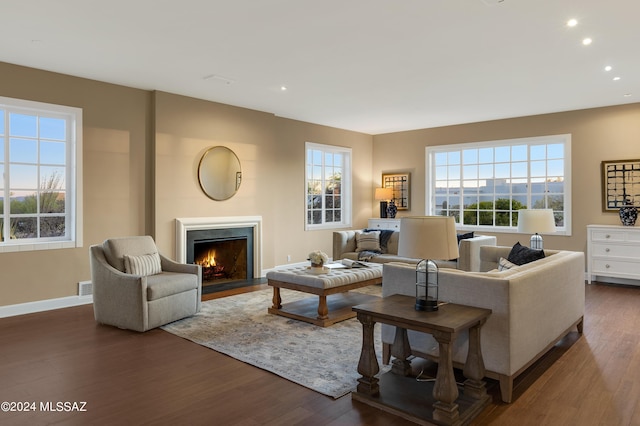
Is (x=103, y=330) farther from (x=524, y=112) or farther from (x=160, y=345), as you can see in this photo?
(x=524, y=112)

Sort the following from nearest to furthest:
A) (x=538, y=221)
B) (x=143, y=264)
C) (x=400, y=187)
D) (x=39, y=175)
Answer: (x=143, y=264)
(x=538, y=221)
(x=39, y=175)
(x=400, y=187)

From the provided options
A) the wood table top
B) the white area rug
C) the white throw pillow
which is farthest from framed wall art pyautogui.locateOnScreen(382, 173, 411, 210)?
the wood table top

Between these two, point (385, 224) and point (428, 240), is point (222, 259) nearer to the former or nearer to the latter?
point (385, 224)

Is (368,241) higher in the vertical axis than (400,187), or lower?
lower

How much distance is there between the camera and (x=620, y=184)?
661 cm

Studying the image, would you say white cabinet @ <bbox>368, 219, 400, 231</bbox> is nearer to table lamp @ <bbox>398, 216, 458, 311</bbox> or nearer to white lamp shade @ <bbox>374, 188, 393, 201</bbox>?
white lamp shade @ <bbox>374, 188, 393, 201</bbox>

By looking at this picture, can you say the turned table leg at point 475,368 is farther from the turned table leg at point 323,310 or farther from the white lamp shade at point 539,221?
the white lamp shade at point 539,221

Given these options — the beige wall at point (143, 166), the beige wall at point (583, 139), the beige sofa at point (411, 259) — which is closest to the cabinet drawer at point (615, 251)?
the beige wall at point (583, 139)

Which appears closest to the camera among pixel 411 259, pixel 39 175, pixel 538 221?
pixel 538 221

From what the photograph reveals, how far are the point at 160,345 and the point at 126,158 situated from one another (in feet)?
9.50

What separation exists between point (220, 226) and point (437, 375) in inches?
185

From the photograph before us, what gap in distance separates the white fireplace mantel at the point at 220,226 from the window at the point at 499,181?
12.1 feet

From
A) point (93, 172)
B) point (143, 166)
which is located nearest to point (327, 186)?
point (143, 166)

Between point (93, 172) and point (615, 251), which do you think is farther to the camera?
point (615, 251)
